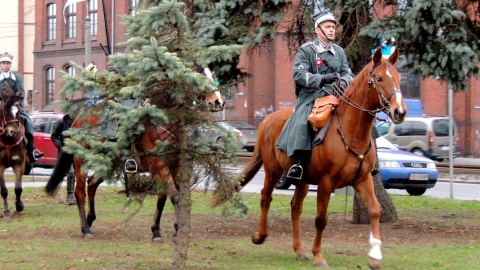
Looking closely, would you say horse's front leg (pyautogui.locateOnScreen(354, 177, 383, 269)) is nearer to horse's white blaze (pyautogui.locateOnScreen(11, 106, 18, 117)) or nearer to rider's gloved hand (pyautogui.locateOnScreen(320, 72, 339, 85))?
rider's gloved hand (pyautogui.locateOnScreen(320, 72, 339, 85))

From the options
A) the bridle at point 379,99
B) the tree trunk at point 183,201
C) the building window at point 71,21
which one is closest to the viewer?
the tree trunk at point 183,201

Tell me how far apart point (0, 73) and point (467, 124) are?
34390mm

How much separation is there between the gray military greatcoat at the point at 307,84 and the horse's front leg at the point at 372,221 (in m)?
0.78

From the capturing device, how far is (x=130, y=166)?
9148 mm

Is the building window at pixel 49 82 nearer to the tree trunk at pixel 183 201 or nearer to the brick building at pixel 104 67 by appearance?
the brick building at pixel 104 67

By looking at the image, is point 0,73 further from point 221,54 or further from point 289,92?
point 289,92

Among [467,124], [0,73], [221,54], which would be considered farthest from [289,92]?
[221,54]

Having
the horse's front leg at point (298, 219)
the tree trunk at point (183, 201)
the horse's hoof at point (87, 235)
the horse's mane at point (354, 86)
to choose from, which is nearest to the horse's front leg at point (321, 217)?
the horse's front leg at point (298, 219)

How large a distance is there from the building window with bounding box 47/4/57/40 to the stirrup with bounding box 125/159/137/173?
59615 millimetres

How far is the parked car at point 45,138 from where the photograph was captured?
30703mm

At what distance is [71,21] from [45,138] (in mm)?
36954

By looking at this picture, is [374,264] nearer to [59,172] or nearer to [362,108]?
[362,108]

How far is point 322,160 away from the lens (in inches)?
400

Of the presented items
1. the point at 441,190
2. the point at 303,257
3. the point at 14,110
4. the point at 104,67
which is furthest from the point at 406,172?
the point at 104,67
